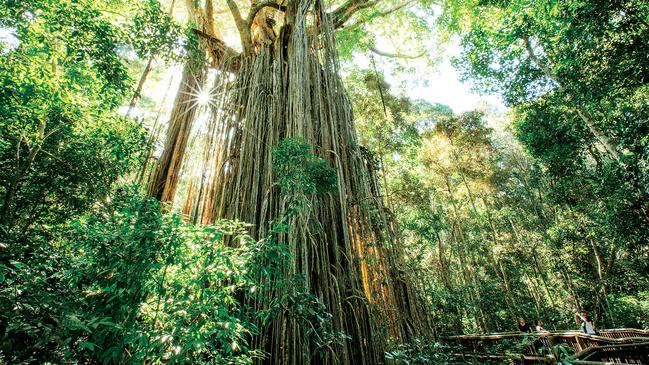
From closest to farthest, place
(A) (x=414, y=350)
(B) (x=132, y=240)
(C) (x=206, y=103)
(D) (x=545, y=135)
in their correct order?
(B) (x=132, y=240) < (A) (x=414, y=350) < (C) (x=206, y=103) < (D) (x=545, y=135)

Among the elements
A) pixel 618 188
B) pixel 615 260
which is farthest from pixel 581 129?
pixel 615 260

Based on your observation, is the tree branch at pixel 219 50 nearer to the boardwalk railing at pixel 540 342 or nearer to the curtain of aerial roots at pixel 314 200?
the curtain of aerial roots at pixel 314 200

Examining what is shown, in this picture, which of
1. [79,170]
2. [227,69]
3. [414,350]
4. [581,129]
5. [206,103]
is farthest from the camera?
[581,129]

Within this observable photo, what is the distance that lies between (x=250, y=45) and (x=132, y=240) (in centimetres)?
433

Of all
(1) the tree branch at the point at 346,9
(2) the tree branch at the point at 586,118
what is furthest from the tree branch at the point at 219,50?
(2) the tree branch at the point at 586,118

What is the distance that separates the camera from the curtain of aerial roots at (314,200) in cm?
240

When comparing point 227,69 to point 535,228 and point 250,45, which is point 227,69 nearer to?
point 250,45

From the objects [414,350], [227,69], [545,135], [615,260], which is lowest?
[414,350]

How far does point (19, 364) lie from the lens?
1014 mm

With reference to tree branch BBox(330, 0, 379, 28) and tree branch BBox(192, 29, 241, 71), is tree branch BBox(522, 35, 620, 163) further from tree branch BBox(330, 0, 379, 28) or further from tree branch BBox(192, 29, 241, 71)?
tree branch BBox(192, 29, 241, 71)

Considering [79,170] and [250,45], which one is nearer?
[79,170]

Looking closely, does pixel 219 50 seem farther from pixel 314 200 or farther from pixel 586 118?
pixel 586 118

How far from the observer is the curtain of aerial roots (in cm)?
240

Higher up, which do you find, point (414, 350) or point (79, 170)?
point (79, 170)
